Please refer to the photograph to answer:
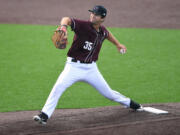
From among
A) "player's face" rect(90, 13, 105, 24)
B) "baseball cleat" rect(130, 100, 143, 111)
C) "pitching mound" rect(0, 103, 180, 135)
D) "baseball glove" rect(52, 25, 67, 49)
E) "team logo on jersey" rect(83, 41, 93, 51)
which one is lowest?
"pitching mound" rect(0, 103, 180, 135)

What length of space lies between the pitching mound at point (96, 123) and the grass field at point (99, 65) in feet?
1.86

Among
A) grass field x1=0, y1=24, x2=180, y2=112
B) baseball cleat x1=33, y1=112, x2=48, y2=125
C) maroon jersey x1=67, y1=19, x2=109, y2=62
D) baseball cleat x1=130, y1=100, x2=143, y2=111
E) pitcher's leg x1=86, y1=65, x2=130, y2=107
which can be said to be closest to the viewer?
baseball cleat x1=33, y1=112, x2=48, y2=125

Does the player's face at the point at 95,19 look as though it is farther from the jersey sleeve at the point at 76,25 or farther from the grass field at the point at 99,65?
the grass field at the point at 99,65

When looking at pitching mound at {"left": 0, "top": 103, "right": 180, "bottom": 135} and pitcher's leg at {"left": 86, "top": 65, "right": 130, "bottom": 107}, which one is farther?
pitcher's leg at {"left": 86, "top": 65, "right": 130, "bottom": 107}

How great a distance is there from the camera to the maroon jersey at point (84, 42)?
5.24 metres

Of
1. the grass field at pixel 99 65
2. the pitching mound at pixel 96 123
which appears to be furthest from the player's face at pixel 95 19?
the grass field at pixel 99 65

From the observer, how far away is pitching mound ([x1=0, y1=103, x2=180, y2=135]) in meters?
5.01

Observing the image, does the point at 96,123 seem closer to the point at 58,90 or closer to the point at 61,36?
the point at 58,90

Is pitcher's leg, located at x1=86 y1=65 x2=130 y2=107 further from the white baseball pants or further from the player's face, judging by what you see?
the player's face

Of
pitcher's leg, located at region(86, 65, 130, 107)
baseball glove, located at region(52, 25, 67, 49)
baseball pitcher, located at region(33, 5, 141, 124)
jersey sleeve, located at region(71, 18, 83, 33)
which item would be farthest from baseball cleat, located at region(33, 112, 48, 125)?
jersey sleeve, located at region(71, 18, 83, 33)

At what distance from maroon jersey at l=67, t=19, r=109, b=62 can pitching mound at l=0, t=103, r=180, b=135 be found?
93 centimetres

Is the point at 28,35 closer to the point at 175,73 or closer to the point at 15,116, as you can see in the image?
the point at 175,73

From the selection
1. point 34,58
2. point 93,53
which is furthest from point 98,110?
point 34,58

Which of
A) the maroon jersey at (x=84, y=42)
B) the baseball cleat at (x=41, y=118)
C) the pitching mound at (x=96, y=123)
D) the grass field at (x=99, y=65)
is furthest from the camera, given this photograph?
the grass field at (x=99, y=65)
